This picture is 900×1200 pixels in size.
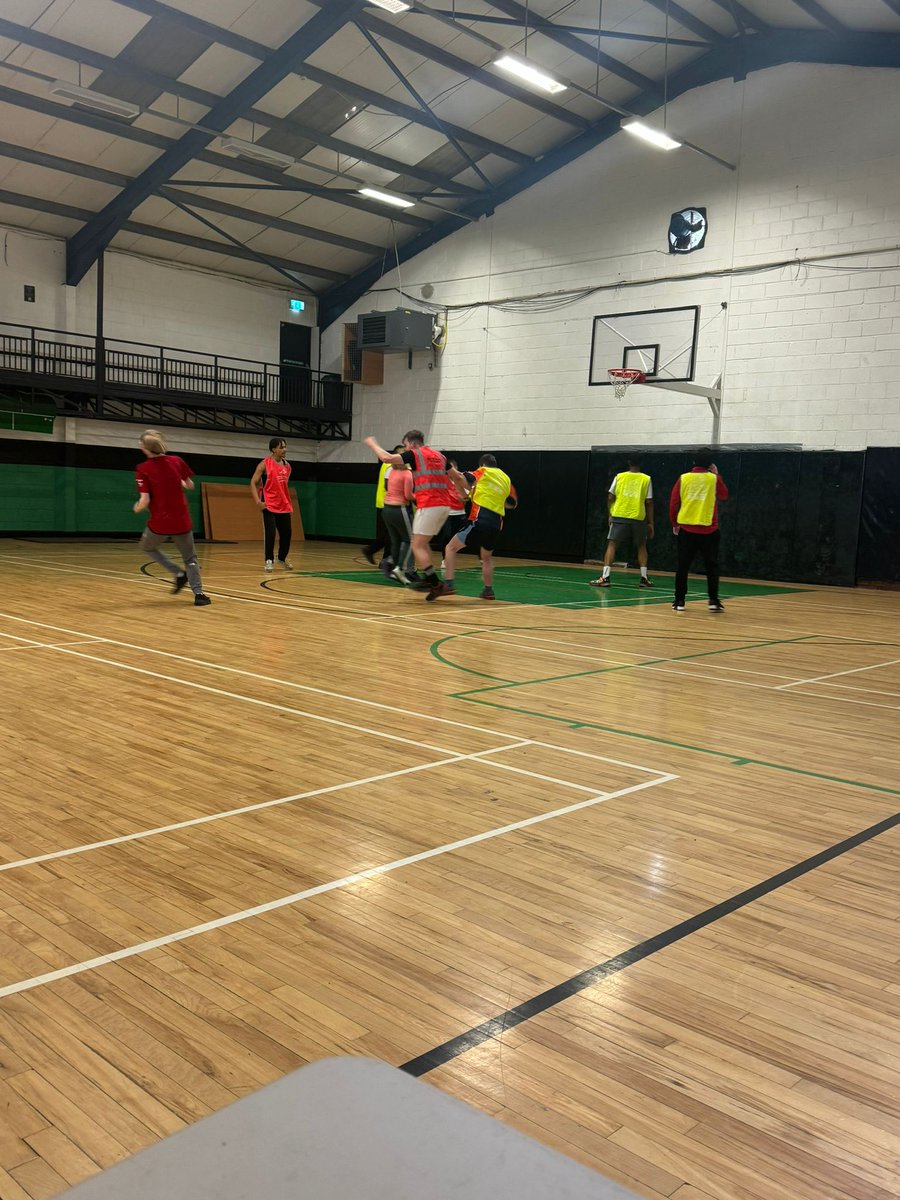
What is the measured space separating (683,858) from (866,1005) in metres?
0.96

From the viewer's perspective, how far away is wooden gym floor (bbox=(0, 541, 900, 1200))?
1.85m

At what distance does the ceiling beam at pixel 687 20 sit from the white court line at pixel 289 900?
14.5 metres

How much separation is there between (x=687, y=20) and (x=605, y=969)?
1688 cm

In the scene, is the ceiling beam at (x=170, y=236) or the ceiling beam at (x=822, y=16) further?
the ceiling beam at (x=170, y=236)

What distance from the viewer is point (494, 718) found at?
17.1ft

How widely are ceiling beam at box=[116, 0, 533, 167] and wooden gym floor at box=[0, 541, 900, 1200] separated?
1134 centimetres

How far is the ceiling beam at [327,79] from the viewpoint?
44.5 feet

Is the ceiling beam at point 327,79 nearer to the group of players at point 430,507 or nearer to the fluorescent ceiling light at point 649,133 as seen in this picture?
the fluorescent ceiling light at point 649,133

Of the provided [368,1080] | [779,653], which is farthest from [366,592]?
[368,1080]

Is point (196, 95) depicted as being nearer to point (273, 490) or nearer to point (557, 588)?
point (273, 490)

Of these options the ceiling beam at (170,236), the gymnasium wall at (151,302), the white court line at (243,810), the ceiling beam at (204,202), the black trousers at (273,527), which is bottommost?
the white court line at (243,810)

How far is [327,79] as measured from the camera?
15.7 metres

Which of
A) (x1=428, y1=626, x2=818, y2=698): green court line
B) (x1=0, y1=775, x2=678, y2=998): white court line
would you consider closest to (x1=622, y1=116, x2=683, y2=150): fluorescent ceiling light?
(x1=428, y1=626, x2=818, y2=698): green court line

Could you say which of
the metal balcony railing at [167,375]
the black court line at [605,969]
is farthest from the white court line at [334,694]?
the metal balcony railing at [167,375]
